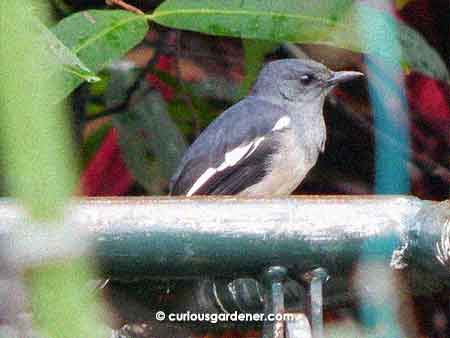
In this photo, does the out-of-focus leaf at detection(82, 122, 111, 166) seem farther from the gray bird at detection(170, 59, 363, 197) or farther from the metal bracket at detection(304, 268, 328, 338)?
the metal bracket at detection(304, 268, 328, 338)

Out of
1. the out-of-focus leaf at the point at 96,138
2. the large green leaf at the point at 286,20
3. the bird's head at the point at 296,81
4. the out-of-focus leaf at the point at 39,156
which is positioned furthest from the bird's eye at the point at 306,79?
the out-of-focus leaf at the point at 39,156

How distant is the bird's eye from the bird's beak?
0.08m

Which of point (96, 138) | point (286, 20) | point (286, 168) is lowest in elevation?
point (286, 168)

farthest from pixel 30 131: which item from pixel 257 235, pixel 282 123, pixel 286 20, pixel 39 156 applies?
pixel 282 123

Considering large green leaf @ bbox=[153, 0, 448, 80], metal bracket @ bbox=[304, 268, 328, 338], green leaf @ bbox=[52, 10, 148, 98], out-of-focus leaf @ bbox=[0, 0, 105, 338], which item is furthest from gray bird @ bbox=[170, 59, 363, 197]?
out-of-focus leaf @ bbox=[0, 0, 105, 338]

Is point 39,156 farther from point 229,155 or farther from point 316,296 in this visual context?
point 229,155

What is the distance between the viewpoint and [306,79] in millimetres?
3344

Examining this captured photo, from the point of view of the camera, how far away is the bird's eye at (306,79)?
3.30 meters

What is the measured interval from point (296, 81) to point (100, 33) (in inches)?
69.4

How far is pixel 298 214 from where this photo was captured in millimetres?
708

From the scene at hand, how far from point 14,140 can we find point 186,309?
0.63 meters

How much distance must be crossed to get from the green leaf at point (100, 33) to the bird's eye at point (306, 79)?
1.57m

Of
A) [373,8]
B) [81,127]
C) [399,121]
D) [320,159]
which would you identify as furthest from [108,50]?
[320,159]

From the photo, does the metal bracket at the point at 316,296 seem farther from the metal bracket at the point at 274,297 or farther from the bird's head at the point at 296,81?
Result: the bird's head at the point at 296,81
